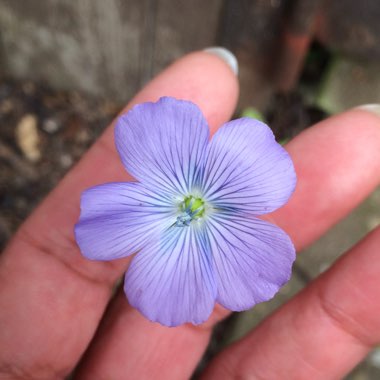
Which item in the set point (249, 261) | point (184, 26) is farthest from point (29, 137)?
point (249, 261)

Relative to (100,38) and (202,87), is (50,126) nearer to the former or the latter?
(100,38)

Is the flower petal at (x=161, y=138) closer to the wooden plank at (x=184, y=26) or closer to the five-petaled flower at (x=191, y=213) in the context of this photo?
the five-petaled flower at (x=191, y=213)

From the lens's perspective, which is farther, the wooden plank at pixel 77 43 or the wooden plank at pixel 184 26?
the wooden plank at pixel 77 43

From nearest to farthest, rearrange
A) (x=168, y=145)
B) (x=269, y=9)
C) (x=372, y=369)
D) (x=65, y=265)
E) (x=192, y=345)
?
1. (x=168, y=145)
2. (x=65, y=265)
3. (x=192, y=345)
4. (x=269, y=9)
5. (x=372, y=369)

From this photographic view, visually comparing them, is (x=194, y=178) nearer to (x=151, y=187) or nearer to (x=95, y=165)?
(x=151, y=187)

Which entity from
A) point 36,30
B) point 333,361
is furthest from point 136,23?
point 333,361

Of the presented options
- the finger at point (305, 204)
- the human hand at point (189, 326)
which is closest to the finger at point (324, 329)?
the human hand at point (189, 326)

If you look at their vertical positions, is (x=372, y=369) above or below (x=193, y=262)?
below
